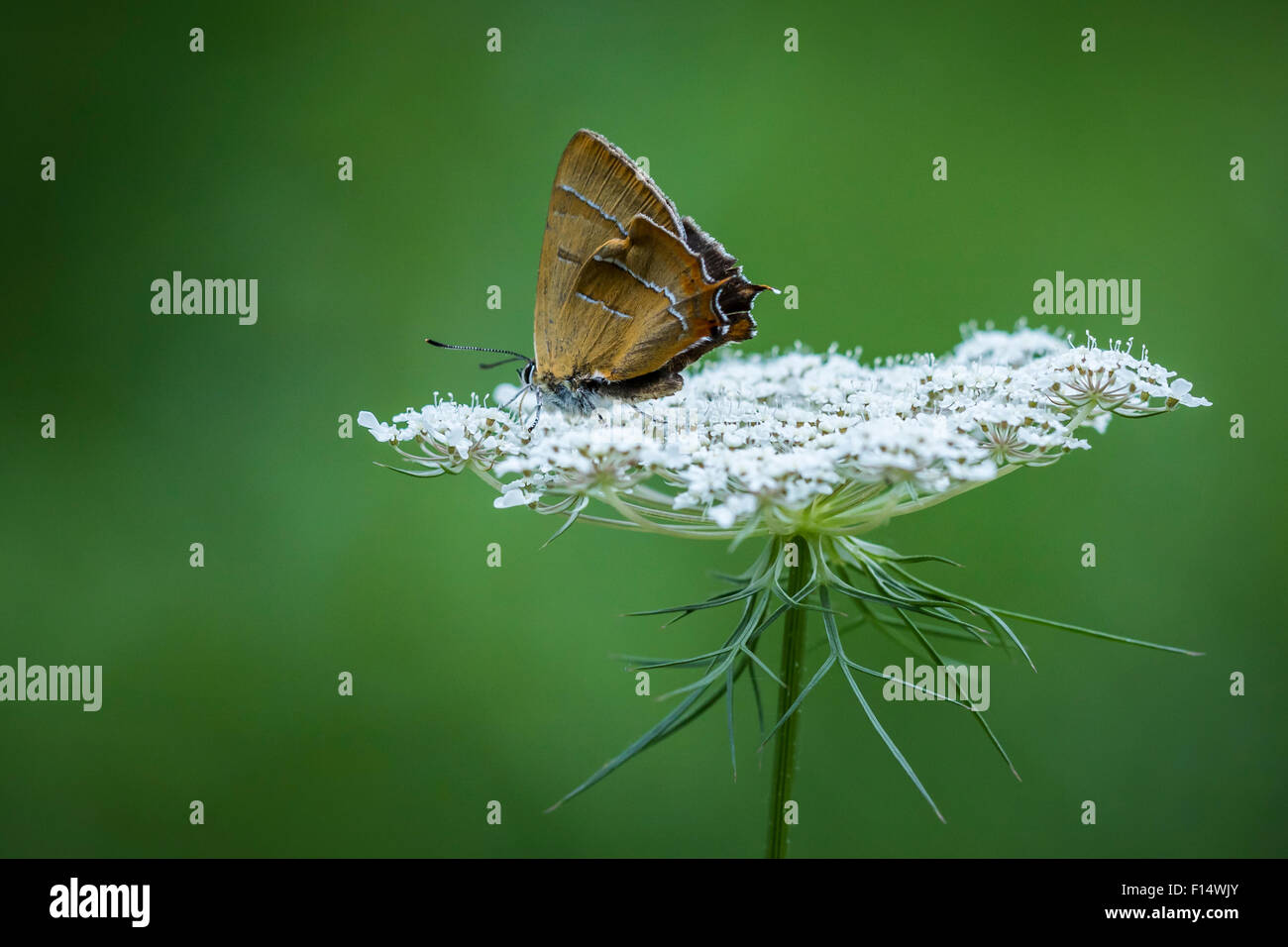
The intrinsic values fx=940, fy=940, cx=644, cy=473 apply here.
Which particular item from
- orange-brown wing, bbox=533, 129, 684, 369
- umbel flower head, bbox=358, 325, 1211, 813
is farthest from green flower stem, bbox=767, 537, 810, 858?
orange-brown wing, bbox=533, 129, 684, 369

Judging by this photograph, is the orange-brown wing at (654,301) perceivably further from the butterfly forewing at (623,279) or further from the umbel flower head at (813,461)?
the umbel flower head at (813,461)

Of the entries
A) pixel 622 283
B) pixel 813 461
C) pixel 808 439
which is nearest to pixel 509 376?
pixel 622 283

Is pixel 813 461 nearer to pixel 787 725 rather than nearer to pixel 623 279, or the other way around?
pixel 787 725

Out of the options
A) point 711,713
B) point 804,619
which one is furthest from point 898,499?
point 711,713

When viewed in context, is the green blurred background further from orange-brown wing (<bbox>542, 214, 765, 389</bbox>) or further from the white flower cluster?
orange-brown wing (<bbox>542, 214, 765, 389</bbox>)

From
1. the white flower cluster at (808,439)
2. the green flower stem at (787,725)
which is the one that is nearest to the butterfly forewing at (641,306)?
the white flower cluster at (808,439)

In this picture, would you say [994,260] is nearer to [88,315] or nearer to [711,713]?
[711,713]
